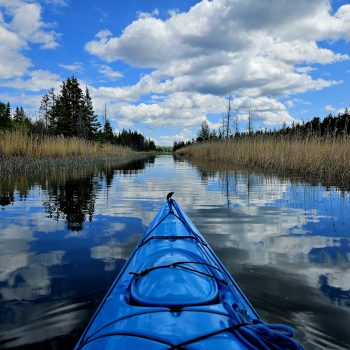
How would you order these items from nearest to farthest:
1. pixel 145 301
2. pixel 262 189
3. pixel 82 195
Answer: pixel 145 301 < pixel 82 195 < pixel 262 189

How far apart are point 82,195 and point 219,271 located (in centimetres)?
634

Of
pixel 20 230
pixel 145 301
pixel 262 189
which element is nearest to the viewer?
pixel 145 301

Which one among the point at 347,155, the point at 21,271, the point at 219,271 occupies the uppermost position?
the point at 347,155

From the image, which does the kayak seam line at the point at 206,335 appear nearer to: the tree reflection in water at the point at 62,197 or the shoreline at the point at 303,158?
the tree reflection in water at the point at 62,197

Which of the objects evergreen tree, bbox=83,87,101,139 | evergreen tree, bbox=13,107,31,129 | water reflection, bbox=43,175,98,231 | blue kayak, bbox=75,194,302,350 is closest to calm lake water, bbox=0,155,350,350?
water reflection, bbox=43,175,98,231

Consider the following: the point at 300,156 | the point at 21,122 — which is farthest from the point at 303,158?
the point at 21,122

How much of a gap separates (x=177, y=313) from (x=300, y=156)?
1222cm

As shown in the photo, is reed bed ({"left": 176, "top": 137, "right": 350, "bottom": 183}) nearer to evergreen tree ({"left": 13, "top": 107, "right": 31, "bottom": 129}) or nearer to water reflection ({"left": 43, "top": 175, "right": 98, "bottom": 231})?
water reflection ({"left": 43, "top": 175, "right": 98, "bottom": 231})

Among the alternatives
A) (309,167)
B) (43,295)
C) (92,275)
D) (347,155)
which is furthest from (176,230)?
(309,167)

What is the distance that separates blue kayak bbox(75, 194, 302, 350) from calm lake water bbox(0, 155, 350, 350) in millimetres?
507

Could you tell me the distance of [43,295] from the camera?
286 centimetres

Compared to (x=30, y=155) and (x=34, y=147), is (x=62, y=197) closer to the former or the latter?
(x=30, y=155)

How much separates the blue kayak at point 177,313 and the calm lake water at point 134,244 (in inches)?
20.0

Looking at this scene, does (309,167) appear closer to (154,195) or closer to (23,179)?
(154,195)
